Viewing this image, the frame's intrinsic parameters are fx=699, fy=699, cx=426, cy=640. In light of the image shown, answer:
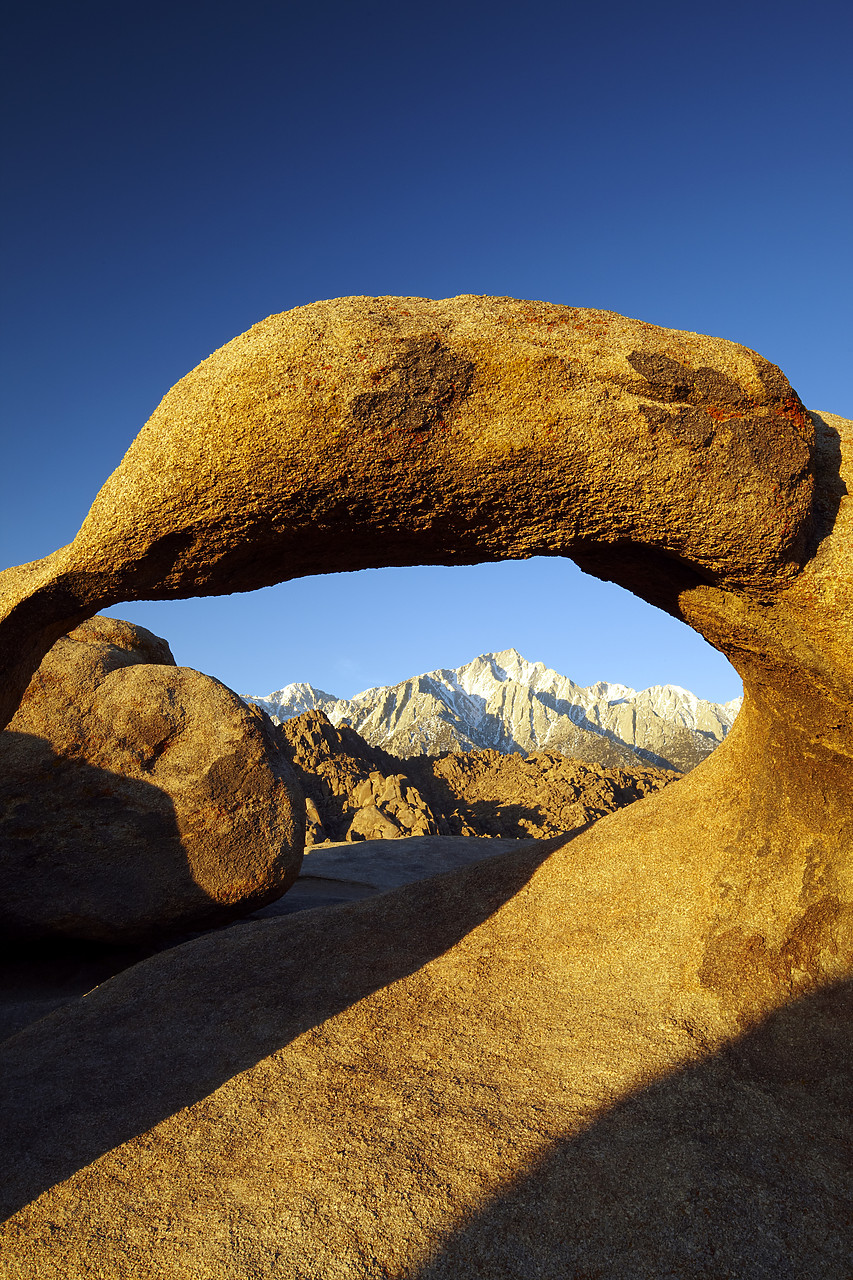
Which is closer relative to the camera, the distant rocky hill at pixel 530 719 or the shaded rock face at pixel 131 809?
the shaded rock face at pixel 131 809

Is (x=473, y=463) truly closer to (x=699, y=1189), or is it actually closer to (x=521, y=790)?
(x=699, y=1189)

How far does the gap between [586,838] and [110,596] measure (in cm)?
361

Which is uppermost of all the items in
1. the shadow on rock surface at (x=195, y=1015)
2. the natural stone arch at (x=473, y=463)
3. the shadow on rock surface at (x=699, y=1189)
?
the natural stone arch at (x=473, y=463)

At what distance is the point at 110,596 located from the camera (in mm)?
3365

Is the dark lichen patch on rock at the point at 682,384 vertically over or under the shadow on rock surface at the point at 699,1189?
over

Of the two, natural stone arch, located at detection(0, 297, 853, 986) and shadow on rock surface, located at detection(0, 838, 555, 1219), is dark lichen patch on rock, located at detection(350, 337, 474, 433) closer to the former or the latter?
natural stone arch, located at detection(0, 297, 853, 986)

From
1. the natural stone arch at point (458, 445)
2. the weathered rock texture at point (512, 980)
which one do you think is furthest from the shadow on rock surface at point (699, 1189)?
the natural stone arch at point (458, 445)

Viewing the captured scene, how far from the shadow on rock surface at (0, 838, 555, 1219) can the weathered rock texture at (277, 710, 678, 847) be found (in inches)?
300

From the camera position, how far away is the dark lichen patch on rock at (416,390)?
2812 mm

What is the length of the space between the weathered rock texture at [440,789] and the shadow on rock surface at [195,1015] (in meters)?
7.62

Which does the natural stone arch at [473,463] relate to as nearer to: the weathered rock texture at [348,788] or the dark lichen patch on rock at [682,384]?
the dark lichen patch on rock at [682,384]

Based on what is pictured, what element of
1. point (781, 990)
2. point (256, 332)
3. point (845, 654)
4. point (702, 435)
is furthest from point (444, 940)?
point (256, 332)

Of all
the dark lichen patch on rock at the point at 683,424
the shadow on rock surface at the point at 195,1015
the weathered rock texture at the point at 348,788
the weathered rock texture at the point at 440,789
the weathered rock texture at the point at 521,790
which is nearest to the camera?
the dark lichen patch on rock at the point at 683,424

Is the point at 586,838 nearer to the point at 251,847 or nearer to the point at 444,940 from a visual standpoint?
the point at 444,940
